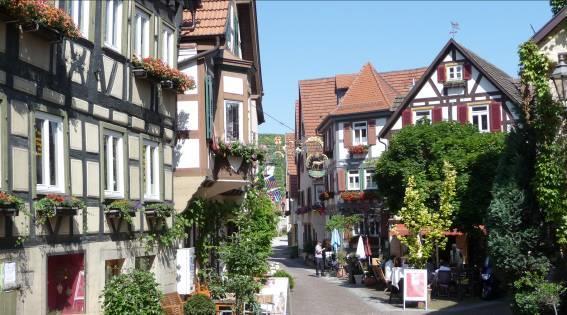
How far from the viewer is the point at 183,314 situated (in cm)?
1866

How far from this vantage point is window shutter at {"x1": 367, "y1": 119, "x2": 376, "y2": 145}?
47.0 meters

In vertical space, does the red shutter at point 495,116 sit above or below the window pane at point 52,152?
above

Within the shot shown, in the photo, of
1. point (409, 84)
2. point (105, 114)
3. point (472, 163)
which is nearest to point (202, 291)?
point (105, 114)

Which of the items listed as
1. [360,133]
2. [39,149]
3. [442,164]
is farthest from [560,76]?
[360,133]

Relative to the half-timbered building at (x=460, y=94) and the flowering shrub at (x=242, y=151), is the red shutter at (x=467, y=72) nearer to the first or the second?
the half-timbered building at (x=460, y=94)

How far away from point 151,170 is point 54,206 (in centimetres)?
567

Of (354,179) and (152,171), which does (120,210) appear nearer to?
Answer: (152,171)

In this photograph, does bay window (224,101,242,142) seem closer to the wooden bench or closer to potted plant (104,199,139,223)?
the wooden bench

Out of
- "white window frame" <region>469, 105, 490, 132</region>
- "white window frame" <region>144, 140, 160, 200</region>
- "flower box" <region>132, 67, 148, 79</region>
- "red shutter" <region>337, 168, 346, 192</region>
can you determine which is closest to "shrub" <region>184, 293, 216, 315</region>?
"white window frame" <region>144, 140, 160, 200</region>

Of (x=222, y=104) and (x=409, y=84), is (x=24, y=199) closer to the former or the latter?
(x=222, y=104)

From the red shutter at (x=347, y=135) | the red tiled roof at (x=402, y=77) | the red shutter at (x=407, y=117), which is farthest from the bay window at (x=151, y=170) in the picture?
the red tiled roof at (x=402, y=77)

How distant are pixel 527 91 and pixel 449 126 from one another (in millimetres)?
15713

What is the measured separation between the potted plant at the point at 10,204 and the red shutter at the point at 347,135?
37.2 metres

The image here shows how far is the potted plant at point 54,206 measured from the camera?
12570 millimetres
